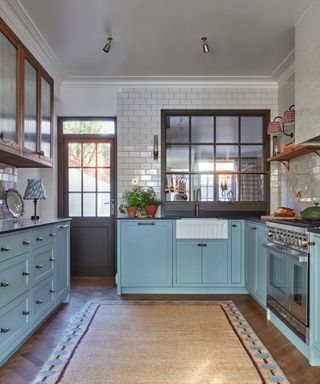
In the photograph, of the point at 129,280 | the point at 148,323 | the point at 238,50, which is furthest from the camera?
the point at 129,280

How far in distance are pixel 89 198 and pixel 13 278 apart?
9.00 feet

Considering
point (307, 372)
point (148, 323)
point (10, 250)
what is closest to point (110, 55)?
point (10, 250)

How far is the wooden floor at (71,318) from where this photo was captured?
226cm

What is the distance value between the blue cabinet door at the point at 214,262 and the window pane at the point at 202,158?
1076mm

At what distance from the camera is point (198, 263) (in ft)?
13.9

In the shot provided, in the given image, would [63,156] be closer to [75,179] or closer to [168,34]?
[75,179]

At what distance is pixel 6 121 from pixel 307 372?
275cm

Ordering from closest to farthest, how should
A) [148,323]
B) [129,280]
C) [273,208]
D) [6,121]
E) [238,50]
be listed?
1. [6,121]
2. [148,323]
3. [238,50]
4. [129,280]
5. [273,208]

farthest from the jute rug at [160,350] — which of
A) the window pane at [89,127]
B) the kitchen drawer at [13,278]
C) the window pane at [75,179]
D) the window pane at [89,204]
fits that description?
the window pane at [89,127]

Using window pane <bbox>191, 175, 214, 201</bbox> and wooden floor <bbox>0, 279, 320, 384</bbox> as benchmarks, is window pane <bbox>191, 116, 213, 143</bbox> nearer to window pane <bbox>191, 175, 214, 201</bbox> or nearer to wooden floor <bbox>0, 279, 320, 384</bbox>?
window pane <bbox>191, 175, 214, 201</bbox>

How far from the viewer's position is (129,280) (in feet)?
13.9

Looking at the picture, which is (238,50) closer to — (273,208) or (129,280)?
(273,208)

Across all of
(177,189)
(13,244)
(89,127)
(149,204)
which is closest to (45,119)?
(89,127)

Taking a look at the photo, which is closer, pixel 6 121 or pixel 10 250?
pixel 10 250
